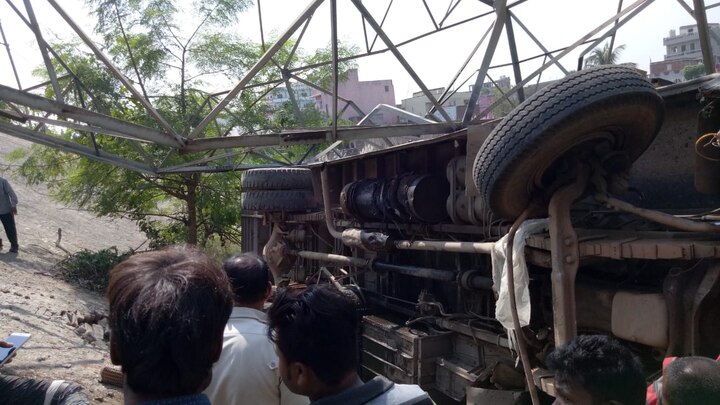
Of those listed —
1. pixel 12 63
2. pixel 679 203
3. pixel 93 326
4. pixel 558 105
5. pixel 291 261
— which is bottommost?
pixel 93 326

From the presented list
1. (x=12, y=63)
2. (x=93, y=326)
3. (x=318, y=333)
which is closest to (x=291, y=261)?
(x=93, y=326)

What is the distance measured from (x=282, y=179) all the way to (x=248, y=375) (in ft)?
19.8

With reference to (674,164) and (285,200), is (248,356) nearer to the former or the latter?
(674,164)

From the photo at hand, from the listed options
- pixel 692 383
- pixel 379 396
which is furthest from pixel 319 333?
pixel 692 383

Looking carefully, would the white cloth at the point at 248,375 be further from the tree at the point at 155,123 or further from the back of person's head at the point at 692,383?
the tree at the point at 155,123

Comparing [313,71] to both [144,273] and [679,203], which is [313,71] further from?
[144,273]

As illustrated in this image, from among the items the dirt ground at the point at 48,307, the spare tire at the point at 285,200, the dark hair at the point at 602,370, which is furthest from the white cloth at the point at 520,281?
the spare tire at the point at 285,200

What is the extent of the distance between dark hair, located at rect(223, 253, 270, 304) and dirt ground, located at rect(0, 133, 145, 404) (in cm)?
374

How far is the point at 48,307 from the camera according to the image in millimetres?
9359

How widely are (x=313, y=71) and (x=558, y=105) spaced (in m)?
14.3

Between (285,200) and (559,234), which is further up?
(285,200)

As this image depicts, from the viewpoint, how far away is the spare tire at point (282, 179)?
841 cm

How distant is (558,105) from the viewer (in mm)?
3273

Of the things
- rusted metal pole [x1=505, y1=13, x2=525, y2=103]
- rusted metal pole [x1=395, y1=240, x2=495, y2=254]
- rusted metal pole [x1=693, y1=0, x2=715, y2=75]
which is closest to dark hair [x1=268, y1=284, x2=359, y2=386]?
rusted metal pole [x1=395, y1=240, x2=495, y2=254]
